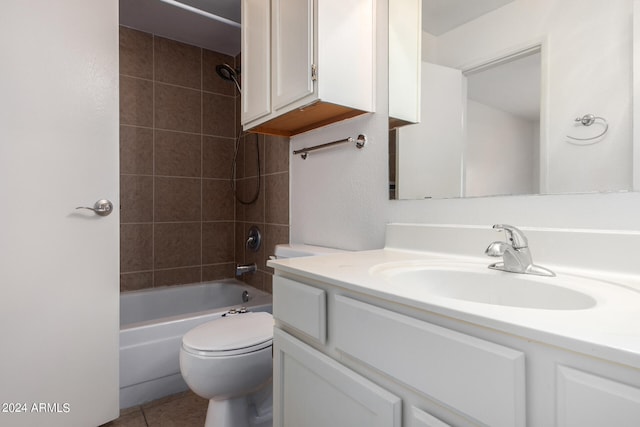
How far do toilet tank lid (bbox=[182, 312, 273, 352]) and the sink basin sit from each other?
71 centimetres

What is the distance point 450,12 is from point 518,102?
1.44 feet

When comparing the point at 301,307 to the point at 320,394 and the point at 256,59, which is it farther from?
the point at 256,59

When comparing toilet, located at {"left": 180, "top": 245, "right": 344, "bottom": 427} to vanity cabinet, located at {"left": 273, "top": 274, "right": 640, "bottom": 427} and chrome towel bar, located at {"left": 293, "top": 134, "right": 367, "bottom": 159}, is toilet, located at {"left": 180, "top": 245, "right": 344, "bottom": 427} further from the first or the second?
chrome towel bar, located at {"left": 293, "top": 134, "right": 367, "bottom": 159}

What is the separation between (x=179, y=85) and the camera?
8.20 feet

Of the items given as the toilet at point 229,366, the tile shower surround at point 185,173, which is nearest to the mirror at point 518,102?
the toilet at point 229,366

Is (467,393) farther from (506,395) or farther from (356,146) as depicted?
(356,146)

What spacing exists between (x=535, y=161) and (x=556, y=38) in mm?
323

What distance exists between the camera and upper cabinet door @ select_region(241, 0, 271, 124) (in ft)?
5.11

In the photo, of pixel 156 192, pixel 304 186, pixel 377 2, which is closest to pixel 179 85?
pixel 156 192

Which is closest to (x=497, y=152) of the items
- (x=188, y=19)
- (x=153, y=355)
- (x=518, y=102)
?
(x=518, y=102)

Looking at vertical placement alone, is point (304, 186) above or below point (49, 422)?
above

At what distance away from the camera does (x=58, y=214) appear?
1.37 metres

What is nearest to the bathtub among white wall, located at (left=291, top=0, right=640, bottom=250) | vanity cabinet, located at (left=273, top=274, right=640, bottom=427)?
white wall, located at (left=291, top=0, right=640, bottom=250)

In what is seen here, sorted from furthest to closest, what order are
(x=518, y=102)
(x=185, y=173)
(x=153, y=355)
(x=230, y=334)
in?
(x=185, y=173)
(x=153, y=355)
(x=230, y=334)
(x=518, y=102)
